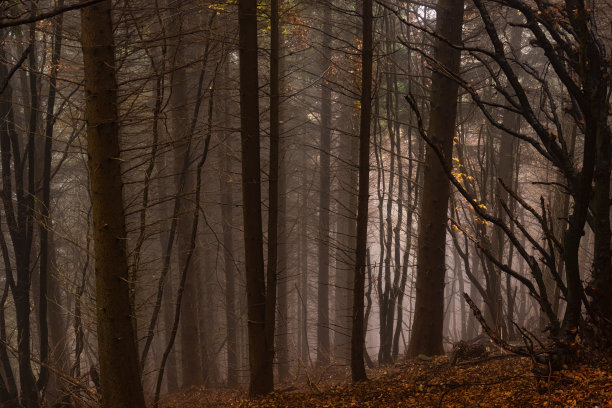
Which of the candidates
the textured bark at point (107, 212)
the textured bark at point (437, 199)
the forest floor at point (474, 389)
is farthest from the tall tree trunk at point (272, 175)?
the textured bark at point (437, 199)

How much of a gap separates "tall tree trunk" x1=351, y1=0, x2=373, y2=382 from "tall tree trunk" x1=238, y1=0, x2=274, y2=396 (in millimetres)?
1264

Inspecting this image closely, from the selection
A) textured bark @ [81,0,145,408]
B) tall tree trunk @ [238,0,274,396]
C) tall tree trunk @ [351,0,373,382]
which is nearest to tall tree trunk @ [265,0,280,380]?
tall tree trunk @ [238,0,274,396]

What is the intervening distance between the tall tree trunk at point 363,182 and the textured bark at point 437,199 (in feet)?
5.08

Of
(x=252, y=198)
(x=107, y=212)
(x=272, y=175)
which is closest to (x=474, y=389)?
(x=252, y=198)

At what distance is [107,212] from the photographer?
5340 mm

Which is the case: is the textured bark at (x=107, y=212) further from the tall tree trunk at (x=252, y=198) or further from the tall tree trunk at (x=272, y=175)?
the tall tree trunk at (x=272, y=175)

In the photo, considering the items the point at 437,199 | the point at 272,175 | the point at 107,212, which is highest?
the point at 272,175

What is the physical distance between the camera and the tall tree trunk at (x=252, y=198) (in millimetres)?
6574

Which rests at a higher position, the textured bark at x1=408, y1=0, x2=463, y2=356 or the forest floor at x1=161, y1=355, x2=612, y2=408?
the textured bark at x1=408, y1=0, x2=463, y2=356

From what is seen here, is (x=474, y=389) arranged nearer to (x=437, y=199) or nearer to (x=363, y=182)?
(x=363, y=182)

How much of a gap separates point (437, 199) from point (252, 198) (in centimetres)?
310

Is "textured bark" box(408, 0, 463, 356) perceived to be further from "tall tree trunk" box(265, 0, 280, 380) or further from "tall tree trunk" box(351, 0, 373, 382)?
"tall tree trunk" box(265, 0, 280, 380)

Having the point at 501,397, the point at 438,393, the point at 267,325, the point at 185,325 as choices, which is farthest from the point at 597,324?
the point at 185,325

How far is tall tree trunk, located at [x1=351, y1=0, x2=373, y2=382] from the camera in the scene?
661cm
